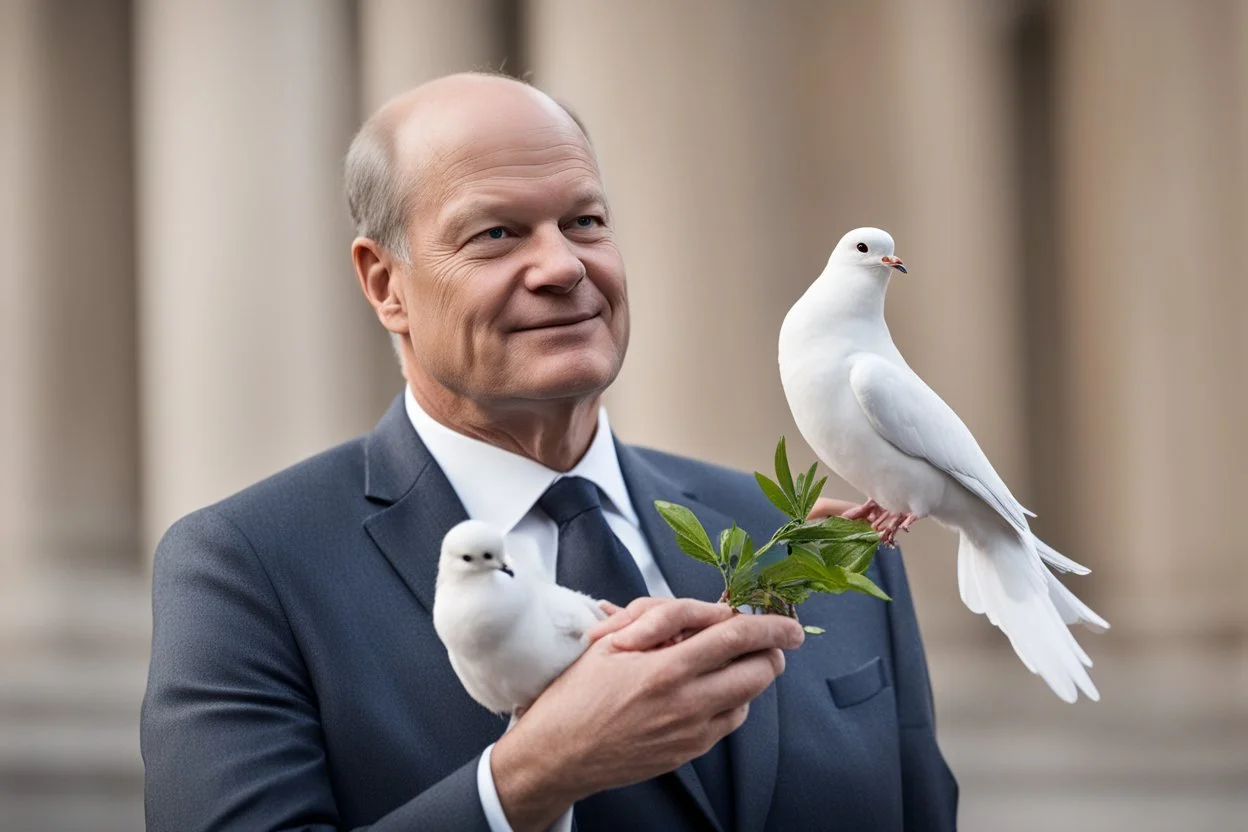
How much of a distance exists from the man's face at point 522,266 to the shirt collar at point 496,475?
237 mm

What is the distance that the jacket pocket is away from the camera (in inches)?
106

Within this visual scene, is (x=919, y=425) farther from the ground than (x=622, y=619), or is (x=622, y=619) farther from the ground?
(x=919, y=425)

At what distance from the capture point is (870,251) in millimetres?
1631

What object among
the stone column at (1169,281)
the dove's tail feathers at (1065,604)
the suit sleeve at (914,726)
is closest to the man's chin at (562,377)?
the dove's tail feathers at (1065,604)

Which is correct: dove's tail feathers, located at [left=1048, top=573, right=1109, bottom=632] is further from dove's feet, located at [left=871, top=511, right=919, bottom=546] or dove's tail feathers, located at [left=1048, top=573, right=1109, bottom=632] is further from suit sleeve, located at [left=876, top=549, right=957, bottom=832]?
suit sleeve, located at [left=876, top=549, right=957, bottom=832]

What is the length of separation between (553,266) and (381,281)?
69 cm

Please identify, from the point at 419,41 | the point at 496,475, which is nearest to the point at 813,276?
the point at 419,41

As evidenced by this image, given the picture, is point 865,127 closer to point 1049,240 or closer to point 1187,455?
point 1049,240

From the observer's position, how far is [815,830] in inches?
101

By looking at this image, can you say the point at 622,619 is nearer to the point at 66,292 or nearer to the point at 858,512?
the point at 858,512

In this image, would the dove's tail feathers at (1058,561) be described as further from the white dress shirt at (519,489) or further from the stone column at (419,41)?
the stone column at (419,41)

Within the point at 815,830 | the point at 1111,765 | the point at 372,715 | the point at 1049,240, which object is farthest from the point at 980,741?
the point at 372,715

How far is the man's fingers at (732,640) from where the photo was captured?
5.72 feet

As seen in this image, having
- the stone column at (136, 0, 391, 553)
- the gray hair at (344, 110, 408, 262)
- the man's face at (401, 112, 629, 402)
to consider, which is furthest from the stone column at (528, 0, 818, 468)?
the man's face at (401, 112, 629, 402)
